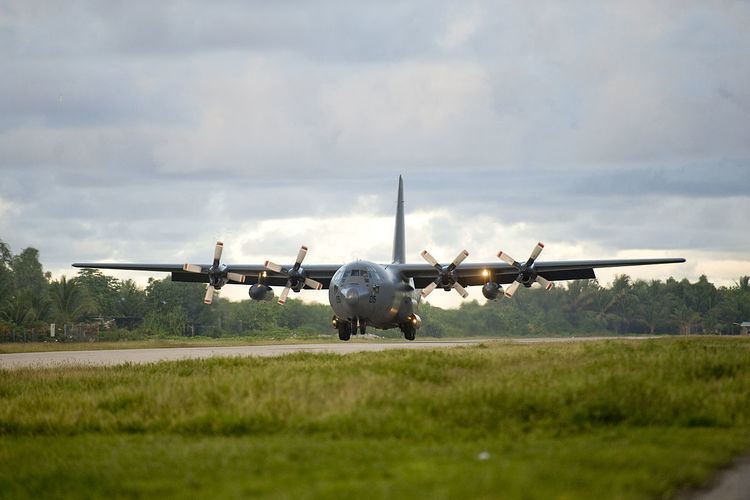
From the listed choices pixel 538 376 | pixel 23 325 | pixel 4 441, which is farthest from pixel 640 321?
pixel 4 441

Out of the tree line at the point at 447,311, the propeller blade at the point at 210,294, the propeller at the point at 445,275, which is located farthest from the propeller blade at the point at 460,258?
the tree line at the point at 447,311

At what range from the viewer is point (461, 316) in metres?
104

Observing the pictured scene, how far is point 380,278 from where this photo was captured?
4788 cm

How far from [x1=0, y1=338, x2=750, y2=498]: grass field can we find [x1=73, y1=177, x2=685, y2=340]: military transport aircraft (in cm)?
2288

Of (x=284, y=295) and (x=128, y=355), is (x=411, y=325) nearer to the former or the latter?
(x=284, y=295)

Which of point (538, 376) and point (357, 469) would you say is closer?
point (357, 469)

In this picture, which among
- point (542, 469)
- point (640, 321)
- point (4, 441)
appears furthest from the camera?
point (640, 321)

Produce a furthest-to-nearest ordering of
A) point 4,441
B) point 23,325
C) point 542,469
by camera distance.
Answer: point 23,325 → point 4,441 → point 542,469

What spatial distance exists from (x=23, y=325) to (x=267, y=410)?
64745 millimetres

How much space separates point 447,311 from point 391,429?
92.9 meters

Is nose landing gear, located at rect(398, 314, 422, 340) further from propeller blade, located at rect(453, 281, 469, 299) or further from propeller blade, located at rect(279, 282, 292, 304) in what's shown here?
propeller blade, located at rect(279, 282, 292, 304)

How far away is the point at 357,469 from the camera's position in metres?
12.6

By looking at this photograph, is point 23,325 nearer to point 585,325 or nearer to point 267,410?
point 585,325

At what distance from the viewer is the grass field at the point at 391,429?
1183cm
